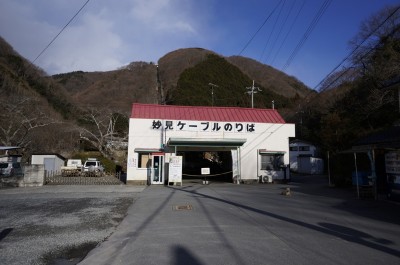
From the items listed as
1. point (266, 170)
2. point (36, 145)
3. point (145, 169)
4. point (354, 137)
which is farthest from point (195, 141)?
point (36, 145)

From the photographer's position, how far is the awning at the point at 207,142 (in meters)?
21.5

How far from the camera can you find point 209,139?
22266 millimetres

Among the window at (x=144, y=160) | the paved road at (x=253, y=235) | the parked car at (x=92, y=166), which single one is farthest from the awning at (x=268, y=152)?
the parked car at (x=92, y=166)

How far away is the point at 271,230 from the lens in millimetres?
8055

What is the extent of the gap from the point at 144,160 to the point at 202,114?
5.59 m

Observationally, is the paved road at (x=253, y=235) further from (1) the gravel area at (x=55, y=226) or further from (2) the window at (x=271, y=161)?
(2) the window at (x=271, y=161)

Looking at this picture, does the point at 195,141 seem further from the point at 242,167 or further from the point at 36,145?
the point at 36,145

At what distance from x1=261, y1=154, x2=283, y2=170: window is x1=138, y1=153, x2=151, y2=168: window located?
8.19 metres

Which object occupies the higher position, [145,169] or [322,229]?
[145,169]

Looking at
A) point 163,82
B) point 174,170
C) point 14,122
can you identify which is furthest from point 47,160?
point 163,82

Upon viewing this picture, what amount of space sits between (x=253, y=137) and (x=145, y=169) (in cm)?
811

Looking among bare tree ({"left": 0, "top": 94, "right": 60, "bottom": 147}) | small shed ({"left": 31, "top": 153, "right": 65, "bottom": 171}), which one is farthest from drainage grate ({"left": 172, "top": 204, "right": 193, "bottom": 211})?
bare tree ({"left": 0, "top": 94, "right": 60, "bottom": 147})

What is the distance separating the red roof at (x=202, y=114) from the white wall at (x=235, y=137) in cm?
55

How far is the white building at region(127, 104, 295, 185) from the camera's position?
21.8 meters
